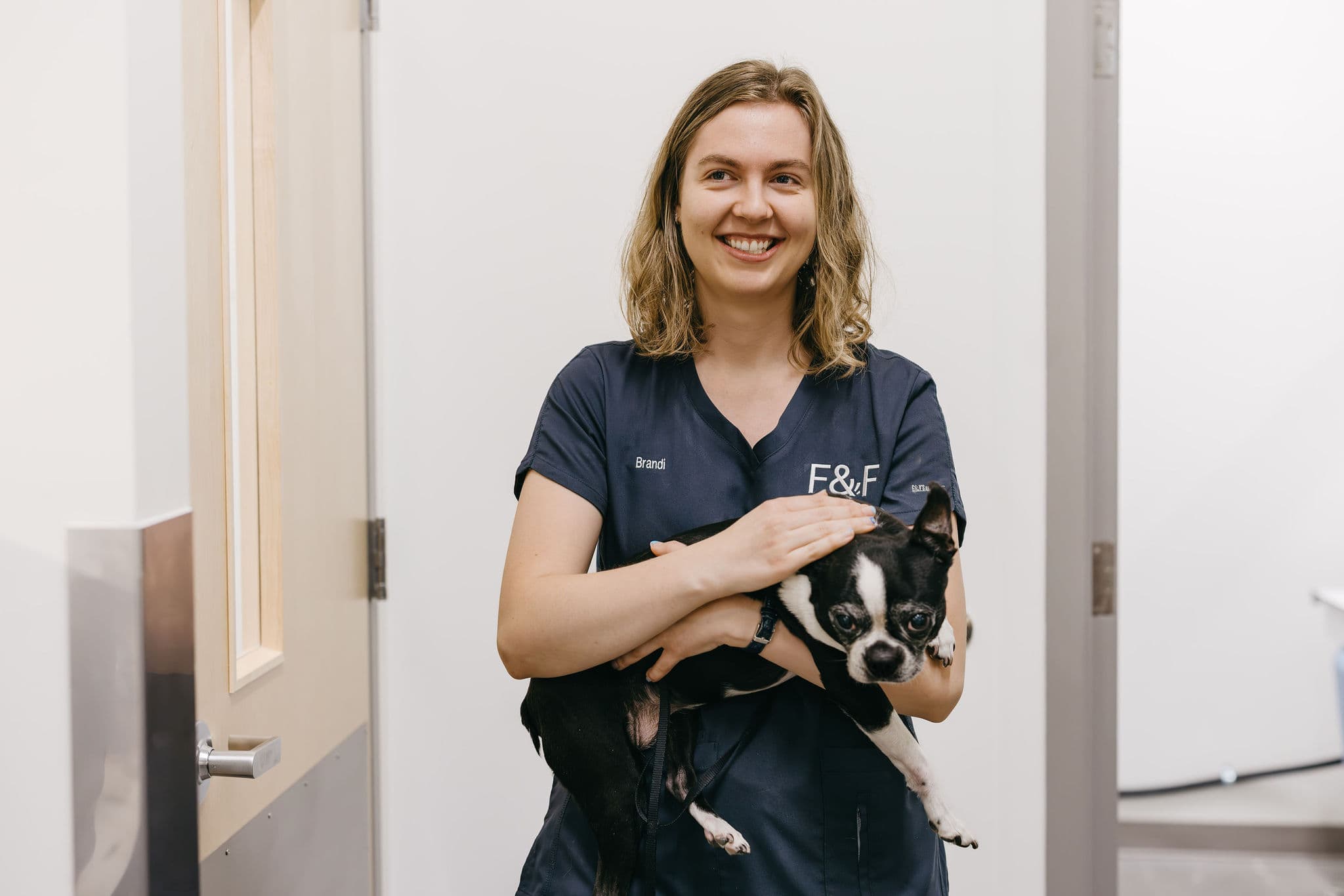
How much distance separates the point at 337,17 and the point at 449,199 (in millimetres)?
265

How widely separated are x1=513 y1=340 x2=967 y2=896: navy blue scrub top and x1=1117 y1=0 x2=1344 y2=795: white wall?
152cm

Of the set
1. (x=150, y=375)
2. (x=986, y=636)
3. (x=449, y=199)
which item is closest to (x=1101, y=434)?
(x=986, y=636)

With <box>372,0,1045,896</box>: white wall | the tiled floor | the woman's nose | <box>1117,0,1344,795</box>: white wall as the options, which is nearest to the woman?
the woman's nose

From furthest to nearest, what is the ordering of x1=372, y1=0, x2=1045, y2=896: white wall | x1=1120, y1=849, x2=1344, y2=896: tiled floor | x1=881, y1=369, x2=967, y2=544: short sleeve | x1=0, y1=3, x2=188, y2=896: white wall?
x1=1120, y1=849, x2=1344, y2=896: tiled floor
x1=372, y1=0, x2=1045, y2=896: white wall
x1=881, y1=369, x2=967, y2=544: short sleeve
x1=0, y1=3, x2=188, y2=896: white wall

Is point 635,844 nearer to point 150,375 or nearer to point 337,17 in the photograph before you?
point 150,375

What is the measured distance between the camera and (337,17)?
1.18 meters

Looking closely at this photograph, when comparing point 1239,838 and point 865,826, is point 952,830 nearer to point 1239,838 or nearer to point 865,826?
point 865,826

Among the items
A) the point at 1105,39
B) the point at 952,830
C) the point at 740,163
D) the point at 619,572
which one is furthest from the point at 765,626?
the point at 1105,39

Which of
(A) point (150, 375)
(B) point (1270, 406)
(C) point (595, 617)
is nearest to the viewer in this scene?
(A) point (150, 375)

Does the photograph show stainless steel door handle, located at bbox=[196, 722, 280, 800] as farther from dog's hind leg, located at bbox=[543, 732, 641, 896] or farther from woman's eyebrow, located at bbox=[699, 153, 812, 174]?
woman's eyebrow, located at bbox=[699, 153, 812, 174]

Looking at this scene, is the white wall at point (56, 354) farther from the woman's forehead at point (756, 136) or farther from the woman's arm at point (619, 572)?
the woman's forehead at point (756, 136)

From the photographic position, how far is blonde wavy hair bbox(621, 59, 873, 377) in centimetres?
103

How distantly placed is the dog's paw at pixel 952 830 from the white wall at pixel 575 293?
0.06 meters

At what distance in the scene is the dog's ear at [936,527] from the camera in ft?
3.07
